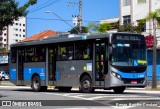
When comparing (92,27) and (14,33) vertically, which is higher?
(14,33)

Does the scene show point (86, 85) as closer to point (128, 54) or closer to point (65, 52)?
point (65, 52)

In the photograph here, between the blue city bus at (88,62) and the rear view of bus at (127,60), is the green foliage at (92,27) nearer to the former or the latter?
the blue city bus at (88,62)

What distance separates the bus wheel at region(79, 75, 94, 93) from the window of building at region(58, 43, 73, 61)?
1.70 m

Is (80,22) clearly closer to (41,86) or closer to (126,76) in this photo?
(41,86)

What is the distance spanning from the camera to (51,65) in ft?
85.3

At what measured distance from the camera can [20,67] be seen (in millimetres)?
28516

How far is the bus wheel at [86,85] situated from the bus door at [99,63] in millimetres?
534

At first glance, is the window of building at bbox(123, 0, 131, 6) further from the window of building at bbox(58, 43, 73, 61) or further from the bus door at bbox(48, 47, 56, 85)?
the window of building at bbox(58, 43, 73, 61)

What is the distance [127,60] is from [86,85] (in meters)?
2.75

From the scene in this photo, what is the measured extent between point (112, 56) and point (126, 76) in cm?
137

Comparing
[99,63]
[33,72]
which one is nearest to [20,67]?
[33,72]

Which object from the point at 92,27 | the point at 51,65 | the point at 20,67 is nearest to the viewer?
the point at 51,65

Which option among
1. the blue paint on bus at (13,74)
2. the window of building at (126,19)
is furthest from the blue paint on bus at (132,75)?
the window of building at (126,19)

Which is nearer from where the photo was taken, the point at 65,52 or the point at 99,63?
the point at 99,63
